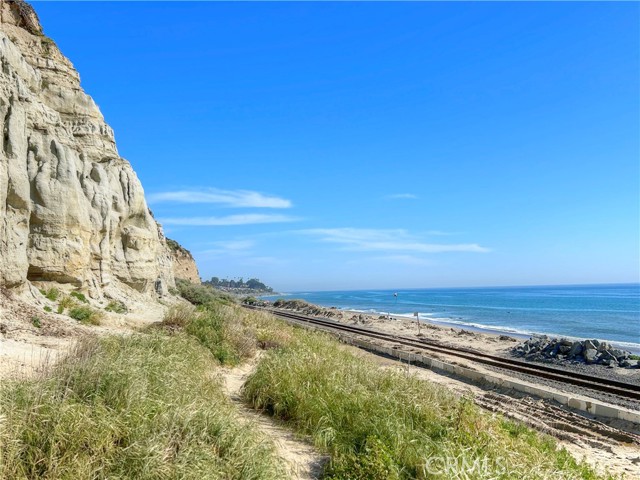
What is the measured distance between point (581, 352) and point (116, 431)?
78.1 feet

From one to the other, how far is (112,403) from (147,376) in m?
1.11

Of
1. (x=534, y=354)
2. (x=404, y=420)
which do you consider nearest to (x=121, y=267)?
(x=404, y=420)

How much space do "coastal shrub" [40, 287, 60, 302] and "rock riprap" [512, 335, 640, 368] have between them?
22458 millimetres

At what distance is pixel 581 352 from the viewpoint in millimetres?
22562

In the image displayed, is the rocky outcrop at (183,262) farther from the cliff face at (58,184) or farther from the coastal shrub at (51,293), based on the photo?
the coastal shrub at (51,293)

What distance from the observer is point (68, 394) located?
18.0ft

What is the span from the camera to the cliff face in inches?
583

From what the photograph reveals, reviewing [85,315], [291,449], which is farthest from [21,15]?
[291,449]

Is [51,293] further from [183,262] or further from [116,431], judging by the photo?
[183,262]

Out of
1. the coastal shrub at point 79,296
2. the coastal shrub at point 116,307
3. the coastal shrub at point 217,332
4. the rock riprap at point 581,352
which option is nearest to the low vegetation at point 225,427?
the coastal shrub at point 217,332

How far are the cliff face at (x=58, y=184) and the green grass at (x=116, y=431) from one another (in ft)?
33.4

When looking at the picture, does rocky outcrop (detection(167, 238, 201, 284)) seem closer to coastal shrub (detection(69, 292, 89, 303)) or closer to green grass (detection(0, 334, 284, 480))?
coastal shrub (detection(69, 292, 89, 303))

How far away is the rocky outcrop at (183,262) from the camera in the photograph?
57719 millimetres

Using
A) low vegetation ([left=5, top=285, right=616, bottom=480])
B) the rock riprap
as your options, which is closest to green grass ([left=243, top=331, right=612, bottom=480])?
low vegetation ([left=5, top=285, right=616, bottom=480])
